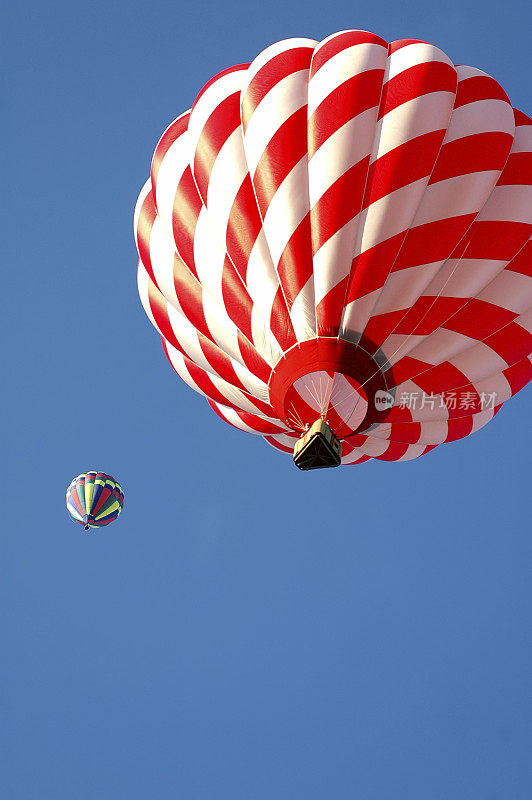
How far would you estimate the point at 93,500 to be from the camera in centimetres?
1688

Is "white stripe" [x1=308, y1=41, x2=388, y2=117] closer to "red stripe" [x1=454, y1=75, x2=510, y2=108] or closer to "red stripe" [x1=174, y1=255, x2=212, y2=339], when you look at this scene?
"red stripe" [x1=454, y1=75, x2=510, y2=108]

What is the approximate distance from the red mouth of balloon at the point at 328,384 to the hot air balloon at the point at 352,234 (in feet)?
0.05

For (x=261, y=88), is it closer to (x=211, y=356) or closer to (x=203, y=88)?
(x=203, y=88)

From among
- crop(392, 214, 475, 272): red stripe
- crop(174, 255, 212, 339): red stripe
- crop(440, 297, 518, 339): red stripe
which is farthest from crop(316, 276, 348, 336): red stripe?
crop(174, 255, 212, 339): red stripe

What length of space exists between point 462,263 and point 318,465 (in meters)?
2.10

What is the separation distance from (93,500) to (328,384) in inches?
371

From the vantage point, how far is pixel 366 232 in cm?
816

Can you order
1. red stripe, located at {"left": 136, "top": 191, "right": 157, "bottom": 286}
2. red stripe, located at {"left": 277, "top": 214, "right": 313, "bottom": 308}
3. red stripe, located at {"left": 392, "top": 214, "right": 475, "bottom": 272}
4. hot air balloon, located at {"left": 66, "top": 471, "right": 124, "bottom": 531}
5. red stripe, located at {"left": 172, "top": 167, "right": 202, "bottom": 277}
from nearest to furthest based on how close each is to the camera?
red stripe, located at {"left": 277, "top": 214, "right": 313, "bottom": 308}
red stripe, located at {"left": 392, "top": 214, "right": 475, "bottom": 272}
red stripe, located at {"left": 172, "top": 167, "right": 202, "bottom": 277}
red stripe, located at {"left": 136, "top": 191, "right": 157, "bottom": 286}
hot air balloon, located at {"left": 66, "top": 471, "right": 124, "bottom": 531}

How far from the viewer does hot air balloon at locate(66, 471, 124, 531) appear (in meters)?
16.9

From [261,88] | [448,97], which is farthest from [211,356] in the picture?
[448,97]

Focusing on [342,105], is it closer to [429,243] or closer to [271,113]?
[271,113]

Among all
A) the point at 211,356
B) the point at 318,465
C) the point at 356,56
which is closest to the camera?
the point at 318,465

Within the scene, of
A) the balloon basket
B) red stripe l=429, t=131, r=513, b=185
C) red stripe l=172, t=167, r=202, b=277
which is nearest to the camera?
the balloon basket

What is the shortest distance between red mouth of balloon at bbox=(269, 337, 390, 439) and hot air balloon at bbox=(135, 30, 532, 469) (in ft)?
0.05
